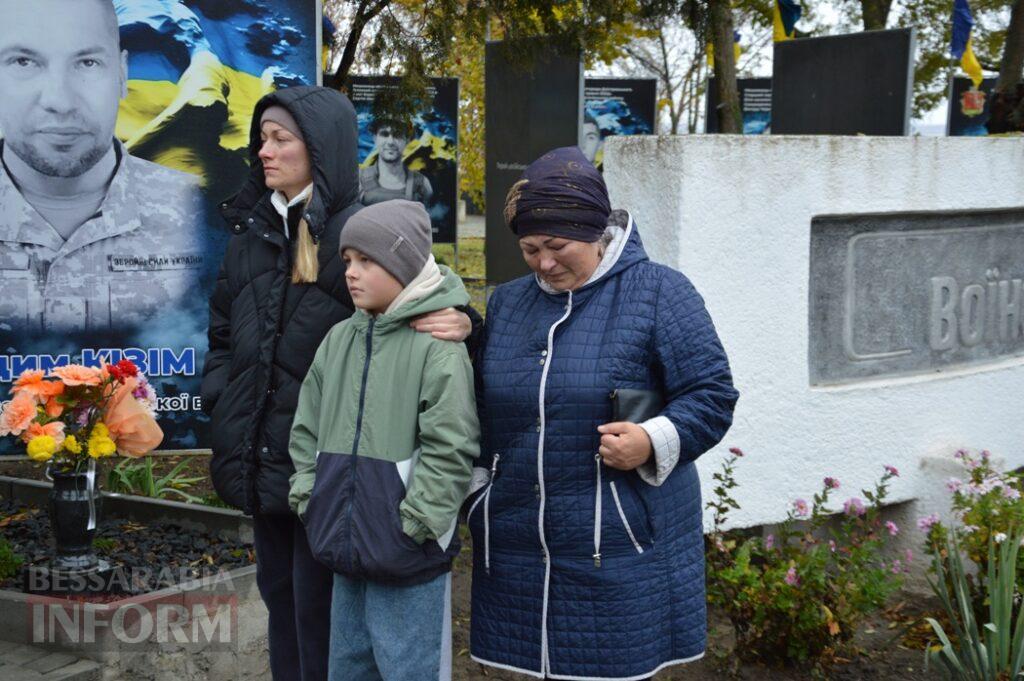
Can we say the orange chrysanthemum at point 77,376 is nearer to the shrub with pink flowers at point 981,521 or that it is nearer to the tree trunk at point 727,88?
the shrub with pink flowers at point 981,521

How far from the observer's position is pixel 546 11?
610 centimetres

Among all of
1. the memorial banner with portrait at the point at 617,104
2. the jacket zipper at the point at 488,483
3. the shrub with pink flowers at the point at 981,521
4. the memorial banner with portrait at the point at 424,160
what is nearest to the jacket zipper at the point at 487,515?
the jacket zipper at the point at 488,483

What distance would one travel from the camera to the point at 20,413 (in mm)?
3715

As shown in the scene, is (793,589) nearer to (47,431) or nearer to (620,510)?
(620,510)

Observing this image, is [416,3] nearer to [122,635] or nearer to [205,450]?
[205,450]

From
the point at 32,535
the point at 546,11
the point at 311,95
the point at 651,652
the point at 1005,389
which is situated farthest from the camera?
the point at 546,11

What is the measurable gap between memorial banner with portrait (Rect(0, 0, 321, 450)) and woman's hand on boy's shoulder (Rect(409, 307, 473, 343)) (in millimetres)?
3176

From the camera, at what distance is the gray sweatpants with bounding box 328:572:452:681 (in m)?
2.70

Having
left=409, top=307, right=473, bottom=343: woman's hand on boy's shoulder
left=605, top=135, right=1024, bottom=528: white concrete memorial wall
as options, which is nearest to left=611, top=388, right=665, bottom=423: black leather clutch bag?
left=409, top=307, right=473, bottom=343: woman's hand on boy's shoulder

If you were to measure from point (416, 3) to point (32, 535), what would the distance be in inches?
157

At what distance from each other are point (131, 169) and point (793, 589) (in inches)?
147

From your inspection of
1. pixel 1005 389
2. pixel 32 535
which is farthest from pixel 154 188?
pixel 1005 389

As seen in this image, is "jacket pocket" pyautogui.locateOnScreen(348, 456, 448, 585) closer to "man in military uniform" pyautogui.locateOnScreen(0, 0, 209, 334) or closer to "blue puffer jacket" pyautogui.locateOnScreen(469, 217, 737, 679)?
"blue puffer jacket" pyautogui.locateOnScreen(469, 217, 737, 679)

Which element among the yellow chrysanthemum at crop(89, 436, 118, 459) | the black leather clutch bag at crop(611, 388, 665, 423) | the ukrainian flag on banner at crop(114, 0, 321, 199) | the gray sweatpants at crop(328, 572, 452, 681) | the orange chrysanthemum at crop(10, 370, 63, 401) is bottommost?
the gray sweatpants at crop(328, 572, 452, 681)
